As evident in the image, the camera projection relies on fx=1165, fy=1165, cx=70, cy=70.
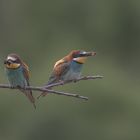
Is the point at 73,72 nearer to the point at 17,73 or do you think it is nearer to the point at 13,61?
the point at 17,73

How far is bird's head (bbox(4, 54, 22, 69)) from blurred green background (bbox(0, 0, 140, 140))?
6873mm

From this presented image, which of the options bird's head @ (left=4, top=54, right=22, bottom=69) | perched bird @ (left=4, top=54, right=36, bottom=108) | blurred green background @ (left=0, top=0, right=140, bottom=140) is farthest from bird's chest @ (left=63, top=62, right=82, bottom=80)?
blurred green background @ (left=0, top=0, right=140, bottom=140)

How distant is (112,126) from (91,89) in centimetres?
62

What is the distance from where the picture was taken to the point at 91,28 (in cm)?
1769

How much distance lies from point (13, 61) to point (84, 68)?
8221mm

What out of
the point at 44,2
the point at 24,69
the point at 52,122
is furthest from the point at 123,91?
the point at 24,69

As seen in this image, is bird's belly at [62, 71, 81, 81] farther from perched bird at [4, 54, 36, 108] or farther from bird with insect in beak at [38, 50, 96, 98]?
perched bird at [4, 54, 36, 108]

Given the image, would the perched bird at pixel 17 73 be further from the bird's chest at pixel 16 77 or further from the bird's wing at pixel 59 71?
the bird's wing at pixel 59 71

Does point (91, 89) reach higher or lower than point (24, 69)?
lower

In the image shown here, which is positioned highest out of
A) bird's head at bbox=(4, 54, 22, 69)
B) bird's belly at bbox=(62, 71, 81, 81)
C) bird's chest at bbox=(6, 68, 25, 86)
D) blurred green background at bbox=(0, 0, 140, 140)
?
bird's head at bbox=(4, 54, 22, 69)

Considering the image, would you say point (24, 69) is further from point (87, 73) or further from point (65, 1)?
point (65, 1)

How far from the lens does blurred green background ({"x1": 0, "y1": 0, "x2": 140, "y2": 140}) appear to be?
13.6 meters

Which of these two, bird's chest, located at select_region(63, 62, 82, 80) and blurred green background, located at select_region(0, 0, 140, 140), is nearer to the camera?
bird's chest, located at select_region(63, 62, 82, 80)

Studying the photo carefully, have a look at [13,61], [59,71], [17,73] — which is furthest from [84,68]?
[13,61]
